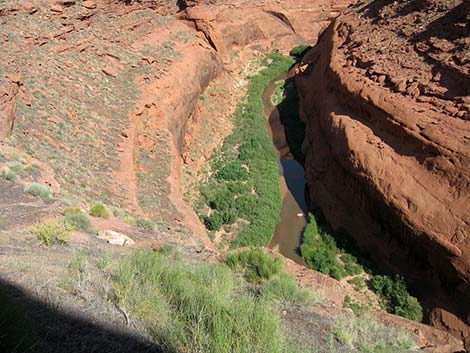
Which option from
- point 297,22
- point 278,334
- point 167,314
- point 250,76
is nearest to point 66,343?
point 167,314

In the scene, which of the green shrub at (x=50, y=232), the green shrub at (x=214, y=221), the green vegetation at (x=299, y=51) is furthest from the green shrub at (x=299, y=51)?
the green shrub at (x=50, y=232)

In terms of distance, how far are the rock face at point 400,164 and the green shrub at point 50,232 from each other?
33.3ft

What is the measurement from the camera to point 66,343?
201 inches

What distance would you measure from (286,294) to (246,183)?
11986mm

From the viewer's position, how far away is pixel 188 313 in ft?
20.9

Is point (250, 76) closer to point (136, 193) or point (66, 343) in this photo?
point (136, 193)

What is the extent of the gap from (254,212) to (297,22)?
25.2 meters

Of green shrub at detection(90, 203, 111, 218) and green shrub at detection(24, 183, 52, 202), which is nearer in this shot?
green shrub at detection(24, 183, 52, 202)

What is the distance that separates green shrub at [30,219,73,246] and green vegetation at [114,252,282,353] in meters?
1.94

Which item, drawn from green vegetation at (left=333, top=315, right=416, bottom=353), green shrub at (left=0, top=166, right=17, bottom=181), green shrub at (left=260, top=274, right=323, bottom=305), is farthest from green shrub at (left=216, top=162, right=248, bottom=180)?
green vegetation at (left=333, top=315, right=416, bottom=353)

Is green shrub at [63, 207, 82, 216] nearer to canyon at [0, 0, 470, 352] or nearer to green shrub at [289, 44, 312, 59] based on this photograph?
canyon at [0, 0, 470, 352]

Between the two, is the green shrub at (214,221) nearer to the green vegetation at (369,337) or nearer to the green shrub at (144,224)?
the green shrub at (144,224)

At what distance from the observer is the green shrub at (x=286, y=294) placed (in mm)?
9453

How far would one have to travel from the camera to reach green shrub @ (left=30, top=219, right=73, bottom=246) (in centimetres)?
889
